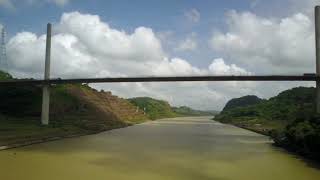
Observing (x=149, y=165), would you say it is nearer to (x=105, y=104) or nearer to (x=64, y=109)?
(x=64, y=109)

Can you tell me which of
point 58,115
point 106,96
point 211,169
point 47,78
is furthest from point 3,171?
point 106,96

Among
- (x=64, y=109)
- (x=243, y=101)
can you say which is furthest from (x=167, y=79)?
(x=243, y=101)

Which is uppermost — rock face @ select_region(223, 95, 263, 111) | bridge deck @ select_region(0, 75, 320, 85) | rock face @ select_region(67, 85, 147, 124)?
bridge deck @ select_region(0, 75, 320, 85)

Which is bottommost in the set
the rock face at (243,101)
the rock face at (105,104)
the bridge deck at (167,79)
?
the rock face at (243,101)

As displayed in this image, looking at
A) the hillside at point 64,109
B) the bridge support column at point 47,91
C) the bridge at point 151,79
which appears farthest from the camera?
the hillside at point 64,109

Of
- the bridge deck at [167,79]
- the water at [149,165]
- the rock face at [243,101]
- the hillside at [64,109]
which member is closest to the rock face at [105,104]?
the hillside at [64,109]

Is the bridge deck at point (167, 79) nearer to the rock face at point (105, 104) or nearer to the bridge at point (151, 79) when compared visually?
A: the bridge at point (151, 79)

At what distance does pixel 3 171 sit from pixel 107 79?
35.3m

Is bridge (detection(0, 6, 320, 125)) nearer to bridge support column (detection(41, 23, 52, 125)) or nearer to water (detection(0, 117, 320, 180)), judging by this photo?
bridge support column (detection(41, 23, 52, 125))

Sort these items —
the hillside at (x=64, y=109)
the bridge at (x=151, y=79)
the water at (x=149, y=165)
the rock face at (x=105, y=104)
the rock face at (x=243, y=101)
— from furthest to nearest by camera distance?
1. the rock face at (x=243, y=101)
2. the rock face at (x=105, y=104)
3. the hillside at (x=64, y=109)
4. the bridge at (x=151, y=79)
5. the water at (x=149, y=165)

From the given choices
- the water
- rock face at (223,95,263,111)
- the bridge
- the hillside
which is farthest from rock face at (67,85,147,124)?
rock face at (223,95,263,111)

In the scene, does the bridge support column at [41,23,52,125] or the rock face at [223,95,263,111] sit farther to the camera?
the rock face at [223,95,263,111]

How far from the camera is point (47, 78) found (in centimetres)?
5188

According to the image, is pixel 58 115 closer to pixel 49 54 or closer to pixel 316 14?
pixel 49 54
